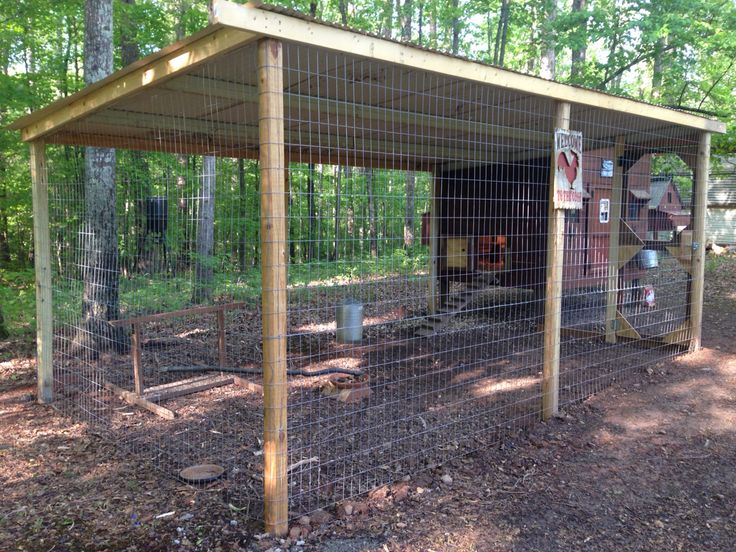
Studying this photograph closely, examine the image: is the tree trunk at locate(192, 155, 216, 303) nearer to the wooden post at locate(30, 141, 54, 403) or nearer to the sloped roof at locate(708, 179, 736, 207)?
the wooden post at locate(30, 141, 54, 403)

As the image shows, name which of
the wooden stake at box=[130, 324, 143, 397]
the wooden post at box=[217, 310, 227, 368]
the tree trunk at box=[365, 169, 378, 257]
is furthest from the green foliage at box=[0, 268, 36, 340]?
the tree trunk at box=[365, 169, 378, 257]

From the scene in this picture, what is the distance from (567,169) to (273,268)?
286cm

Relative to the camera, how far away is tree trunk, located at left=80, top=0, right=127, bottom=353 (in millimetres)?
6176

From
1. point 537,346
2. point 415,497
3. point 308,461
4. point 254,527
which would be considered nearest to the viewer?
point 254,527

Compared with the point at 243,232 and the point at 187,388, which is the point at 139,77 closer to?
the point at 187,388

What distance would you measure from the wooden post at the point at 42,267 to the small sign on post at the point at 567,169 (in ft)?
14.9

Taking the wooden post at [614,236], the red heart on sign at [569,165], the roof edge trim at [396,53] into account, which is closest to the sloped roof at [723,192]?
the wooden post at [614,236]

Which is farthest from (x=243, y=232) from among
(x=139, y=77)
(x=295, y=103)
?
(x=139, y=77)

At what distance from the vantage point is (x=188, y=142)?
221 inches

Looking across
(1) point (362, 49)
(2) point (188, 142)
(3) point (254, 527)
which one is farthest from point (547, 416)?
(2) point (188, 142)

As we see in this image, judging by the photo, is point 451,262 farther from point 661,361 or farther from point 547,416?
point 547,416

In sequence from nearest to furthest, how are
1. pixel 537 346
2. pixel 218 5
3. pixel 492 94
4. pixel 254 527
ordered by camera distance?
pixel 218 5, pixel 254 527, pixel 492 94, pixel 537 346

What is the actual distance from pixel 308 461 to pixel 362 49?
101 inches

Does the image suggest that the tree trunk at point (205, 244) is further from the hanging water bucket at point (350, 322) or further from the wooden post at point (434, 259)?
the wooden post at point (434, 259)
